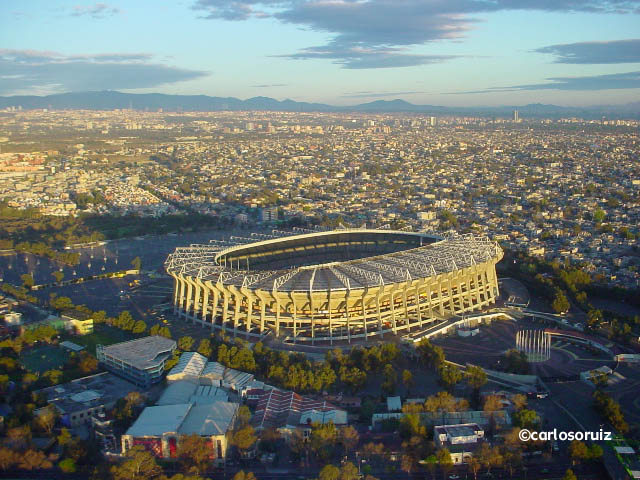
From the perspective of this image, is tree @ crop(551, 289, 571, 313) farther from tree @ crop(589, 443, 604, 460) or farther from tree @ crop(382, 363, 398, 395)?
tree @ crop(589, 443, 604, 460)

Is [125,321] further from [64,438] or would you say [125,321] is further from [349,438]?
[349,438]

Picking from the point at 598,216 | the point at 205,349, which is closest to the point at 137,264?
the point at 205,349

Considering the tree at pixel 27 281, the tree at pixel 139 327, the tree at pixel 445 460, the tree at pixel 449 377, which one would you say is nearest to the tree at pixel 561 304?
the tree at pixel 449 377

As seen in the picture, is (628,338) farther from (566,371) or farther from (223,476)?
(223,476)

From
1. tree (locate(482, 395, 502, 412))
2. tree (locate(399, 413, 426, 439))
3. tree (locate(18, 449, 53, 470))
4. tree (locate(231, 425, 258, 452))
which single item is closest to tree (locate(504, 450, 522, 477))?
tree (locate(399, 413, 426, 439))

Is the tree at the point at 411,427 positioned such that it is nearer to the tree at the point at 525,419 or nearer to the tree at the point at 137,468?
the tree at the point at 525,419

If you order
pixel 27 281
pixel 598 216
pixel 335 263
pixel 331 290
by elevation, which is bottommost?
pixel 27 281
